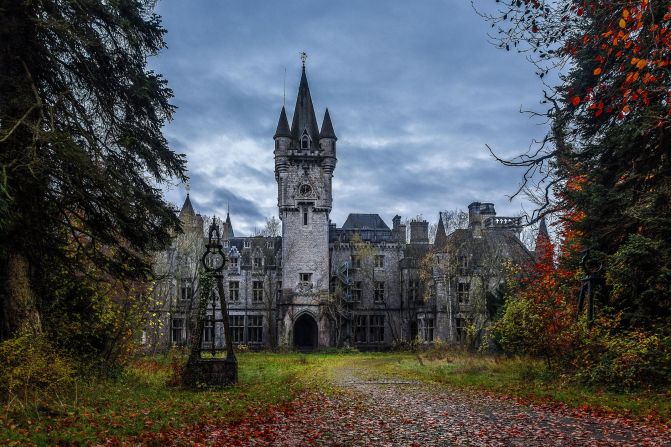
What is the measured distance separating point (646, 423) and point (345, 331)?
1669 inches

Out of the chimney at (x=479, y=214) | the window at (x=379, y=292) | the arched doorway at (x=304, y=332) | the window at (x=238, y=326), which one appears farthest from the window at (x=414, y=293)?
the window at (x=238, y=326)

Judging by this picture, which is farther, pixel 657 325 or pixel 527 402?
pixel 657 325

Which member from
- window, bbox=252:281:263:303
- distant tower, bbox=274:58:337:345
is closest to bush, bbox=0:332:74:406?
distant tower, bbox=274:58:337:345

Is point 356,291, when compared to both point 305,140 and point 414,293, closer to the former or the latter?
point 414,293

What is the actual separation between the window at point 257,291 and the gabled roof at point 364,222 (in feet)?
31.7

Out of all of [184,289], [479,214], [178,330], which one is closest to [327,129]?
[479,214]

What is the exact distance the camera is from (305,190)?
49.9 m

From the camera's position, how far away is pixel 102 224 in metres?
12.4

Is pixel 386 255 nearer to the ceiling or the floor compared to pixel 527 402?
nearer to the ceiling

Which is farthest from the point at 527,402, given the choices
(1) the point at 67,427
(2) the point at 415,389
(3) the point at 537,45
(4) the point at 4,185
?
(4) the point at 4,185

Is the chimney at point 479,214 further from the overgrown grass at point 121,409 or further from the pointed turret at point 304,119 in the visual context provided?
the overgrown grass at point 121,409

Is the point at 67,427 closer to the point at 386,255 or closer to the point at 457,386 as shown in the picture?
the point at 457,386

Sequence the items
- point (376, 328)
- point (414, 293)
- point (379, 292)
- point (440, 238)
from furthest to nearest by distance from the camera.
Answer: point (379, 292) → point (376, 328) → point (414, 293) → point (440, 238)

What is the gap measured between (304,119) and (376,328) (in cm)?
2011
